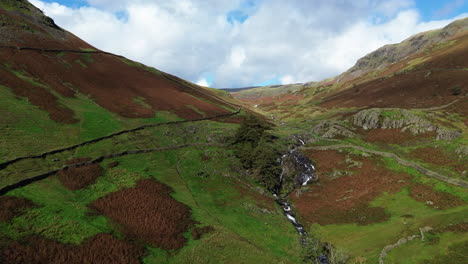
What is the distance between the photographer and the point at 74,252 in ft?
85.6

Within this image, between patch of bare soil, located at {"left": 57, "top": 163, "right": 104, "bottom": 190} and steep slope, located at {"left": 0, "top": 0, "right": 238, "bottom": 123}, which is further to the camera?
steep slope, located at {"left": 0, "top": 0, "right": 238, "bottom": 123}

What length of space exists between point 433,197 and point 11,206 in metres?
57.2

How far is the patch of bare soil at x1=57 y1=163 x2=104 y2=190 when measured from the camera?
3752cm

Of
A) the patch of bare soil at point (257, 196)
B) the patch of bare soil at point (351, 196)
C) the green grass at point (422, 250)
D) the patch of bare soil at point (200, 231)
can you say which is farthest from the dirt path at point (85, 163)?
the green grass at point (422, 250)

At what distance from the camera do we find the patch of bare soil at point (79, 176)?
37.5 metres

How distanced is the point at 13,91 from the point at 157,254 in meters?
48.5

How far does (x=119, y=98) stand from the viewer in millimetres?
75125

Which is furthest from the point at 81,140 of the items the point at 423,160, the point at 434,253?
the point at 423,160

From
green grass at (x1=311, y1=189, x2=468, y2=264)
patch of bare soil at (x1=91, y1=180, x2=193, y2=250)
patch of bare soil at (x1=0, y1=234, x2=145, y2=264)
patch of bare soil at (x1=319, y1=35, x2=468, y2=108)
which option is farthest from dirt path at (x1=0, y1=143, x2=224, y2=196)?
patch of bare soil at (x1=319, y1=35, x2=468, y2=108)

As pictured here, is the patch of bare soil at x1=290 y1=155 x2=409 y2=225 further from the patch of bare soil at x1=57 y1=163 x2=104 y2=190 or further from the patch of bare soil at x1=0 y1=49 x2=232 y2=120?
the patch of bare soil at x1=0 y1=49 x2=232 y2=120

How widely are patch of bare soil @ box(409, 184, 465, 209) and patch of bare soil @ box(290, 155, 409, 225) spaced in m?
2.67

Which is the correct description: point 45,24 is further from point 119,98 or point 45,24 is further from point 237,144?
point 237,144

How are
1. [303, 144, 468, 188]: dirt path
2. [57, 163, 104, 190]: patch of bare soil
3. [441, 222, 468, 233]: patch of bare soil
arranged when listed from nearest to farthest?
[441, 222, 468, 233]: patch of bare soil → [57, 163, 104, 190]: patch of bare soil → [303, 144, 468, 188]: dirt path

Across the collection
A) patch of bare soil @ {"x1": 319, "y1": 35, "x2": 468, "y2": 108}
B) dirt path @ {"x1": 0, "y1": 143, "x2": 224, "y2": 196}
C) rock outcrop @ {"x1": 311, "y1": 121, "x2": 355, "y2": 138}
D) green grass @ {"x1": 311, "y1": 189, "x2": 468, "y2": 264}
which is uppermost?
patch of bare soil @ {"x1": 319, "y1": 35, "x2": 468, "y2": 108}
